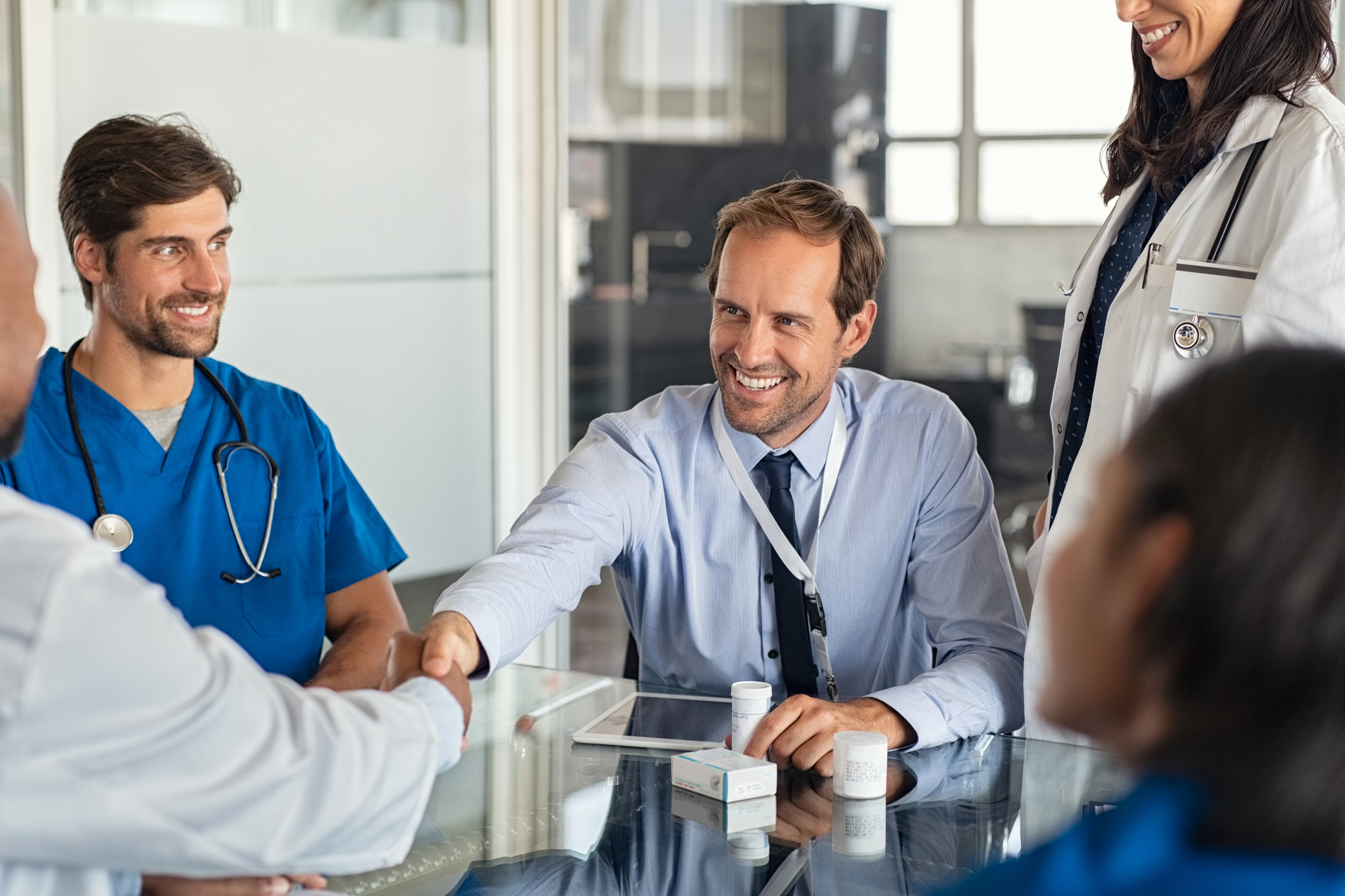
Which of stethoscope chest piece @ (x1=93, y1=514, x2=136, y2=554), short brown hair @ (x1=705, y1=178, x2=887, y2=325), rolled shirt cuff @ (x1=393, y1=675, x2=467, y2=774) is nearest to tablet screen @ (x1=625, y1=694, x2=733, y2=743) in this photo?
rolled shirt cuff @ (x1=393, y1=675, x2=467, y2=774)

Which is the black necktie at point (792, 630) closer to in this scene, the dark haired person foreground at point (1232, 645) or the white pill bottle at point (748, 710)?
the white pill bottle at point (748, 710)

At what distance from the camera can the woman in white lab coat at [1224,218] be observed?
1.81 metres

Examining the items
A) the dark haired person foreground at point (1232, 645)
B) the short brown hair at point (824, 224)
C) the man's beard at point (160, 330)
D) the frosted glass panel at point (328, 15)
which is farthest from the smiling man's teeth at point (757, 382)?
the frosted glass panel at point (328, 15)

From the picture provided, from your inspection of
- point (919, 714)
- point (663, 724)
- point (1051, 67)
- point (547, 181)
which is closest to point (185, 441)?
point (663, 724)

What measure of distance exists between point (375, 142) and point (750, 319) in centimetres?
173

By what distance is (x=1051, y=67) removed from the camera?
3.34 m

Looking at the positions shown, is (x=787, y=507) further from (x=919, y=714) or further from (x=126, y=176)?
(x=126, y=176)

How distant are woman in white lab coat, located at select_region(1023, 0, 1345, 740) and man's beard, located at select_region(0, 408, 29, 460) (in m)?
1.25

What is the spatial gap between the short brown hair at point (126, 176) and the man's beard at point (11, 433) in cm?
108

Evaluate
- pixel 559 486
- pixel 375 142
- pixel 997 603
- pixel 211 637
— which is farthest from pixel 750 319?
pixel 375 142

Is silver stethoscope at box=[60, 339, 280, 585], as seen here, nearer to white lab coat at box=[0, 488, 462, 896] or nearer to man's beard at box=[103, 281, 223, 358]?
man's beard at box=[103, 281, 223, 358]

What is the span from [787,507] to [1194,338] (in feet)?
2.13

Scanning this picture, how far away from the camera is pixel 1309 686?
778 millimetres

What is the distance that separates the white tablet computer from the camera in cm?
184
